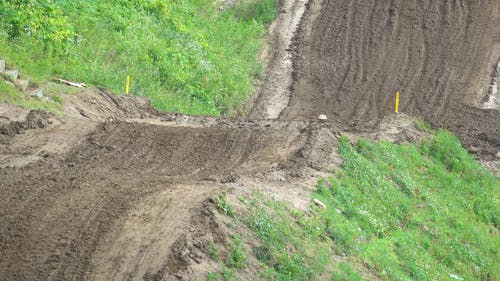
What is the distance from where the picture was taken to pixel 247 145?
670 inches

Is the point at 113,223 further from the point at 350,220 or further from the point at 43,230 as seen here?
the point at 350,220

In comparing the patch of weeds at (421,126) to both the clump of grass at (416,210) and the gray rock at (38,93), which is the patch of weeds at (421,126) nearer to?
the clump of grass at (416,210)

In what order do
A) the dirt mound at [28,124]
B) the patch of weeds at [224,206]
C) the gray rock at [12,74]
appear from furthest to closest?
the gray rock at [12,74], the dirt mound at [28,124], the patch of weeds at [224,206]

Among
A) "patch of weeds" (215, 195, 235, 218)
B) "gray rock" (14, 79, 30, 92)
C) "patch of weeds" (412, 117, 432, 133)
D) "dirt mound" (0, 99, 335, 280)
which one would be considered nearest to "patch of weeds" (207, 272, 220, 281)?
"dirt mound" (0, 99, 335, 280)

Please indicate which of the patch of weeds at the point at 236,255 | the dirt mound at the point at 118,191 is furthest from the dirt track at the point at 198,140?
the patch of weeds at the point at 236,255

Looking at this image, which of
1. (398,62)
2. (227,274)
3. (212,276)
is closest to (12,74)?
(227,274)

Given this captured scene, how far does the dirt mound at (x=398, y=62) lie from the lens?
28.6 m

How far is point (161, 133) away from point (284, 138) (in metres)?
2.36

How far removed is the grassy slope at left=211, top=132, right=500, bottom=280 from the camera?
1248 cm

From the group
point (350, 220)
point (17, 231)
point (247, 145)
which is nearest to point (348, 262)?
point (350, 220)

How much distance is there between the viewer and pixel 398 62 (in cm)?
3197

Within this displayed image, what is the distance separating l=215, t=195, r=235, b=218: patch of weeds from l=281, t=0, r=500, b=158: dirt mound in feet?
45.5

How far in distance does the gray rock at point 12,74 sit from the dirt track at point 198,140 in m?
1.18

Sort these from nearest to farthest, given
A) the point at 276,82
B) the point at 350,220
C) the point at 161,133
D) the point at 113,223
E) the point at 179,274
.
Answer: the point at 179,274 → the point at 113,223 → the point at 350,220 → the point at 161,133 → the point at 276,82
